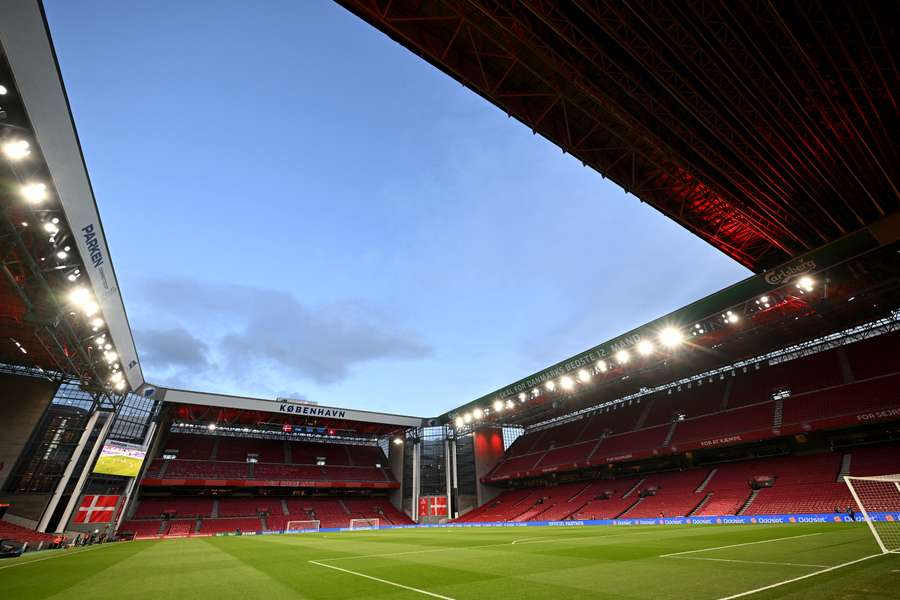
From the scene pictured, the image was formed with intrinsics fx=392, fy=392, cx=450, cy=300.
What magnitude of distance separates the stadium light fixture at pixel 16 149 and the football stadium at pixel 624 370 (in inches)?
4.9

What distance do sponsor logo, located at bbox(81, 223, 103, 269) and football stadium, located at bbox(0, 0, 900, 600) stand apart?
141 mm

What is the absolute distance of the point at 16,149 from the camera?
11188mm

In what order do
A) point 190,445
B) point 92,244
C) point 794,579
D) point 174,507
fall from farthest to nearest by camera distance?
point 190,445 < point 174,507 < point 92,244 < point 794,579

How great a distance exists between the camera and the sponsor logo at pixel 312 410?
4344 cm

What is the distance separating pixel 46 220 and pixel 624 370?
1477 inches

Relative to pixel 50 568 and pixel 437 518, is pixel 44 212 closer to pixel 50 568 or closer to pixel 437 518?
pixel 50 568

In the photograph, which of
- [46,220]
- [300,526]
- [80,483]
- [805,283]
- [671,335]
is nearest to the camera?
[46,220]

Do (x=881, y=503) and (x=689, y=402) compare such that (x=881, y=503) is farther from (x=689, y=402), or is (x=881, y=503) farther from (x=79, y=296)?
(x=79, y=296)

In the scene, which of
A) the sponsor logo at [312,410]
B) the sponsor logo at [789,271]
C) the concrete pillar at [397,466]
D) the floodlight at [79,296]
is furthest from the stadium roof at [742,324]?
the floodlight at [79,296]

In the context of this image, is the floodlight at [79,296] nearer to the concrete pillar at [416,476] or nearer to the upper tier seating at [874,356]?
the concrete pillar at [416,476]

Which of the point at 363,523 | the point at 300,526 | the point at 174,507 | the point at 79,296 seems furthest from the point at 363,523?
the point at 79,296

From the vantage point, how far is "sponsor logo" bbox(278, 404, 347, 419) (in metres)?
43.4

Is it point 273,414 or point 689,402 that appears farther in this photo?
point 273,414

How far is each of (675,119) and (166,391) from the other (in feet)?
148
